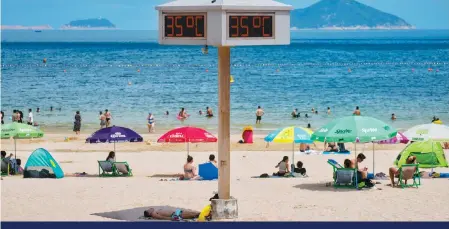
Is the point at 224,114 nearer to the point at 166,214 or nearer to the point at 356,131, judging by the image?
the point at 166,214

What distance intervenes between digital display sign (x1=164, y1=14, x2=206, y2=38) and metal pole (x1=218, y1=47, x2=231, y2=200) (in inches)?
34.6

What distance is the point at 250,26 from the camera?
14289 mm

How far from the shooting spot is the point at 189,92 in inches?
2544

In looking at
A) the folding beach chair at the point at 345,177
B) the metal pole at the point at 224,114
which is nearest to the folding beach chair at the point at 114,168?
the folding beach chair at the point at 345,177

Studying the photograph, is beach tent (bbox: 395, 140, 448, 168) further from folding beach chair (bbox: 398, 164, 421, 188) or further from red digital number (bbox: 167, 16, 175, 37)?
red digital number (bbox: 167, 16, 175, 37)

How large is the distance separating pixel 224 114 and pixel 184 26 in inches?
66.5

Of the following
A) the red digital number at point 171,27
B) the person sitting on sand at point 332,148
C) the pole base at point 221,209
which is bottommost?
the pole base at point 221,209

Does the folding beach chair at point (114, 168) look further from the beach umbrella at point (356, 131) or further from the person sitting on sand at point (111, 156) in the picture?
the beach umbrella at point (356, 131)

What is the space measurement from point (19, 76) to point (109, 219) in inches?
2779

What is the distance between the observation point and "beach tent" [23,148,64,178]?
70.4 feet

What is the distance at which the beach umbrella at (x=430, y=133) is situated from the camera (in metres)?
21.5

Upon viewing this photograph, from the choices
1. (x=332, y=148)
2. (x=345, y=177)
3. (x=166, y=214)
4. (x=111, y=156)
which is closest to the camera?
(x=166, y=214)

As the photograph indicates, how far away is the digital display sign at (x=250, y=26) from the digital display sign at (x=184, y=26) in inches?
16.2

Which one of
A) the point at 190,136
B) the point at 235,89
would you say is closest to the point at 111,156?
the point at 190,136
